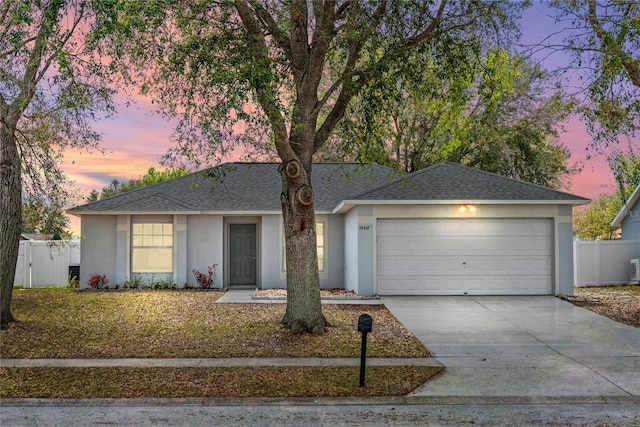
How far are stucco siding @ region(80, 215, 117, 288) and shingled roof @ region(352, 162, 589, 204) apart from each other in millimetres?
8978

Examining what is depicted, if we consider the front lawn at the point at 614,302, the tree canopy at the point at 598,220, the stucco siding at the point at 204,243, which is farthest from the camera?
the tree canopy at the point at 598,220

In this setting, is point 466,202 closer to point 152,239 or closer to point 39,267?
point 152,239

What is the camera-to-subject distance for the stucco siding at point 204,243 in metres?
19.5

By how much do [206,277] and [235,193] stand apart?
129 inches

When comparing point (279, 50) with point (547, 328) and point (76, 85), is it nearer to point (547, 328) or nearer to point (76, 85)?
point (76, 85)

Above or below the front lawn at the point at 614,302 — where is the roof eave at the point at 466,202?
above

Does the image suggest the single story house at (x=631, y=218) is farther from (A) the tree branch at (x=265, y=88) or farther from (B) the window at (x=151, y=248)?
(B) the window at (x=151, y=248)

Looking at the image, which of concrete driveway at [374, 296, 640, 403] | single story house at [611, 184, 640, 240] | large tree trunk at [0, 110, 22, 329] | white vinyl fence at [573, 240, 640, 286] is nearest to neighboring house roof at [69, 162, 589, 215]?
concrete driveway at [374, 296, 640, 403]

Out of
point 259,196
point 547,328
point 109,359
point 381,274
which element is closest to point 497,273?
point 381,274

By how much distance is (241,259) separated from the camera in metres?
19.9

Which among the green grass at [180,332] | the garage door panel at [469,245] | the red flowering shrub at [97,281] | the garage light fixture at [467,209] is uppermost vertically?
the garage light fixture at [467,209]

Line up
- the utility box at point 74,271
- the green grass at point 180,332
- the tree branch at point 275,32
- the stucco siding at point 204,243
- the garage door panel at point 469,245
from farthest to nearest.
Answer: the utility box at point 74,271 < the stucco siding at point 204,243 < the garage door panel at point 469,245 < the tree branch at point 275,32 < the green grass at point 180,332

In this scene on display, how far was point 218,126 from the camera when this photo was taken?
10.2 metres

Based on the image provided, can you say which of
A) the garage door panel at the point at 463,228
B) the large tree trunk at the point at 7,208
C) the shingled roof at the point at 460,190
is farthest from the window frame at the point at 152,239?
the garage door panel at the point at 463,228
